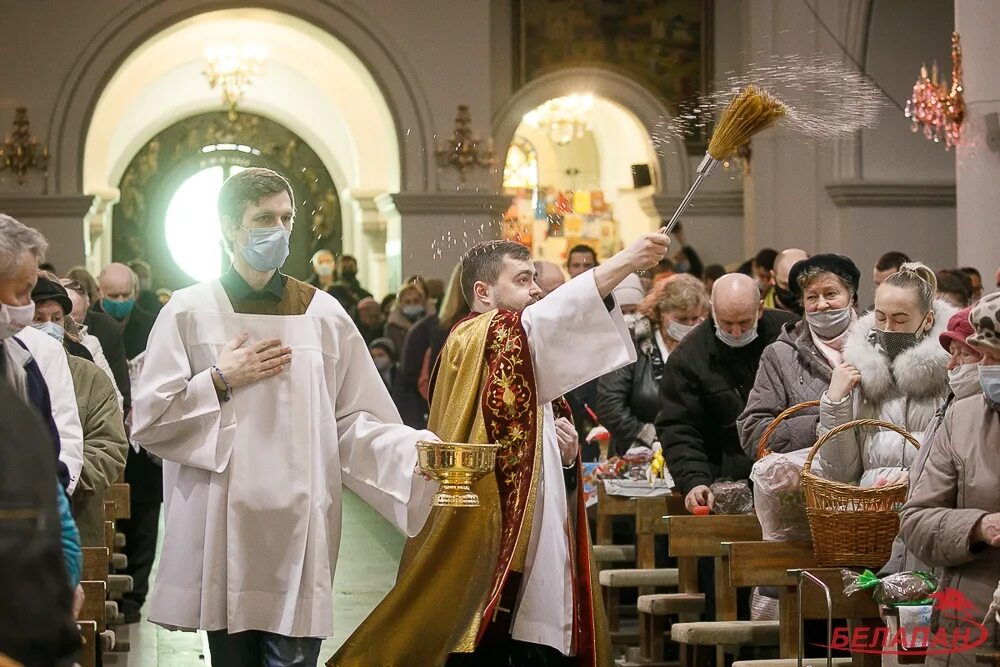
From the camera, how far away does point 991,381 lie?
4461 millimetres

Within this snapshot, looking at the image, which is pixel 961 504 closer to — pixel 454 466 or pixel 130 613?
pixel 454 466

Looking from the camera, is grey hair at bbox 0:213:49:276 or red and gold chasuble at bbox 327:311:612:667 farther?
red and gold chasuble at bbox 327:311:612:667

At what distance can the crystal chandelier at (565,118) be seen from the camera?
80.4 ft

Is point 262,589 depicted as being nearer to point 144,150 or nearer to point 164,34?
point 164,34

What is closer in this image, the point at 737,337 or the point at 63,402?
the point at 63,402

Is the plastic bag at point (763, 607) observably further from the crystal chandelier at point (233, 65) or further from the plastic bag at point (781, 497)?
the crystal chandelier at point (233, 65)

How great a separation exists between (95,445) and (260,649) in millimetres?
2275

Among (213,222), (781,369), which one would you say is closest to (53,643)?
(781,369)

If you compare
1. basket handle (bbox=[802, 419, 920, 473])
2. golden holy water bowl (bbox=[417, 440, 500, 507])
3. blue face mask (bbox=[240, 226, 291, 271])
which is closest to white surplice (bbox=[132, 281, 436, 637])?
blue face mask (bbox=[240, 226, 291, 271])

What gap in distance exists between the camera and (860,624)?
18.1ft

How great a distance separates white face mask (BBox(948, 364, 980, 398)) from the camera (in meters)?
4.64

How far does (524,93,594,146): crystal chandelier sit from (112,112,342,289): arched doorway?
3807 mm

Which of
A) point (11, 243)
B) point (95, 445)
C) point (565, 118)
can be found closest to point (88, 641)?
point (11, 243)

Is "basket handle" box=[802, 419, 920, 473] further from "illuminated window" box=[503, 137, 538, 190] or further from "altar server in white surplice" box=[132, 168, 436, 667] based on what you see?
"illuminated window" box=[503, 137, 538, 190]
